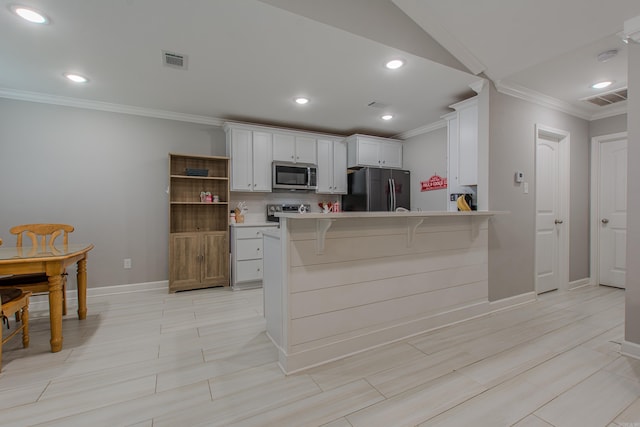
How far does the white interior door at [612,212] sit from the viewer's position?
3.77 meters

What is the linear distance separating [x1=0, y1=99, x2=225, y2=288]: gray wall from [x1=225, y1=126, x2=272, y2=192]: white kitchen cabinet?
48 centimetres

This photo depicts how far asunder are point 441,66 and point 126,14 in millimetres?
2591

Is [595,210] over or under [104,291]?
over

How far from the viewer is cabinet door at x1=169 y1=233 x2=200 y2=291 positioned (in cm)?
375

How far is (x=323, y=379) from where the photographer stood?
1.79 m

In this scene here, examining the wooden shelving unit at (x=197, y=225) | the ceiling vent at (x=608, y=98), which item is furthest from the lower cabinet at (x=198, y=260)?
the ceiling vent at (x=608, y=98)

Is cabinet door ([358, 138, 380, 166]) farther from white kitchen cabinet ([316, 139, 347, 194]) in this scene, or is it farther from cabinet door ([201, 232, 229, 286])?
cabinet door ([201, 232, 229, 286])

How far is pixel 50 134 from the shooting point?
3.45 m

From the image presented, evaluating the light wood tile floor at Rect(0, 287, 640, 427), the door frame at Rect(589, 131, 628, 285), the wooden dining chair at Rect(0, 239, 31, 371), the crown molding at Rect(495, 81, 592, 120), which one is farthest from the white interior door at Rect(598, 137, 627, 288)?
the wooden dining chair at Rect(0, 239, 31, 371)

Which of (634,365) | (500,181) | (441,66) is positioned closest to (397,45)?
(441,66)

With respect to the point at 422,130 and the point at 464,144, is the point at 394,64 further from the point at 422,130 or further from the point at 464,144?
the point at 422,130

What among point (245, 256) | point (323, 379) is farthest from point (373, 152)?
point (323, 379)

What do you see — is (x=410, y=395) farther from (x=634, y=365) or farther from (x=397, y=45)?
(x=397, y=45)

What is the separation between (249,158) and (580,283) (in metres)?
5.00
